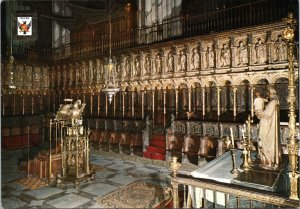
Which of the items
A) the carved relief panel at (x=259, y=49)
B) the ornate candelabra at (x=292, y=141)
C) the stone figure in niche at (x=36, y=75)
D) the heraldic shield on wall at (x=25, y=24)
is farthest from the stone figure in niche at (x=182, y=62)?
the stone figure in niche at (x=36, y=75)

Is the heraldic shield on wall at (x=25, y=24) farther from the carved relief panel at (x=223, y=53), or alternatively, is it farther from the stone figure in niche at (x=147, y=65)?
the carved relief panel at (x=223, y=53)

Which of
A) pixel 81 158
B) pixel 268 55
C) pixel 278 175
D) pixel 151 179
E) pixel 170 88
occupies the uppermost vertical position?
pixel 268 55

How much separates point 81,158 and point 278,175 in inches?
211

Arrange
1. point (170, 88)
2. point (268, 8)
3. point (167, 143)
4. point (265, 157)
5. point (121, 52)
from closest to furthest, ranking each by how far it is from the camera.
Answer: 1. point (265, 157)
2. point (167, 143)
3. point (268, 8)
4. point (170, 88)
5. point (121, 52)

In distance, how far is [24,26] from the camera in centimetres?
1416

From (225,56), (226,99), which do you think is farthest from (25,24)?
(226,99)

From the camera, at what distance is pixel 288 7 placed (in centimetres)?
1020

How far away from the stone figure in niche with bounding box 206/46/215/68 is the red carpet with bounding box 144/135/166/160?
3.54 metres

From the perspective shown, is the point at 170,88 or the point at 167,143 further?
the point at 170,88

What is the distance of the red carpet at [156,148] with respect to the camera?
899 centimetres

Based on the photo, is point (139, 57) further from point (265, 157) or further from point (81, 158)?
point (265, 157)

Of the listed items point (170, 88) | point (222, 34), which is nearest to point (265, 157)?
point (222, 34)

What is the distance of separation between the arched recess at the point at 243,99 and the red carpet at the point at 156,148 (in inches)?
135

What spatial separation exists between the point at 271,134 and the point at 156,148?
18.7 ft
